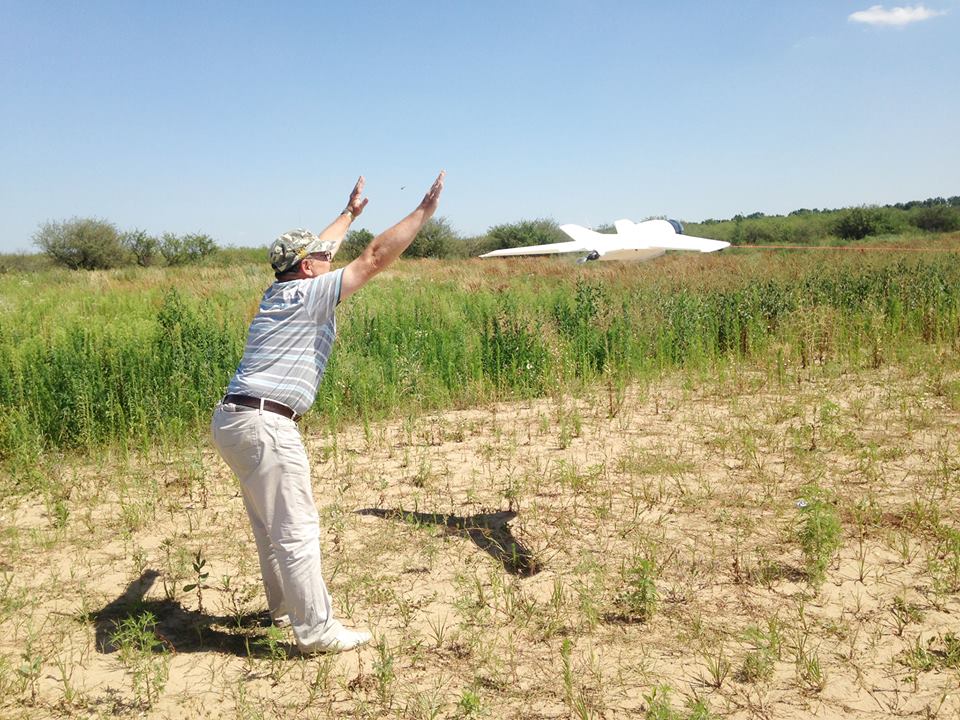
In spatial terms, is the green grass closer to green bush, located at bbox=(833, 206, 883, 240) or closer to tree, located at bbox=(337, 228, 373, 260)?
tree, located at bbox=(337, 228, 373, 260)

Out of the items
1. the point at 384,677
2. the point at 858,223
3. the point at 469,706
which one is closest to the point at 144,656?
the point at 384,677

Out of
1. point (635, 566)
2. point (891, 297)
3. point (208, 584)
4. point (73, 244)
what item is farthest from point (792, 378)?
point (73, 244)

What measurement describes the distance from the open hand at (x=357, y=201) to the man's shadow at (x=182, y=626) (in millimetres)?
2119

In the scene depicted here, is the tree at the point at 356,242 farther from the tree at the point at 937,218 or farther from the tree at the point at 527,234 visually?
the tree at the point at 937,218

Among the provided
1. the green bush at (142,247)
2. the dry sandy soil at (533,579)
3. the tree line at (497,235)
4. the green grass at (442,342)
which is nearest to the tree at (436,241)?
the tree line at (497,235)

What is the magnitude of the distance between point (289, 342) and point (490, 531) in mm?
1940

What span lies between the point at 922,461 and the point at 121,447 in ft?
20.0

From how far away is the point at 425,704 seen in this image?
2.96 m

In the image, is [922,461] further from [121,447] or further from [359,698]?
[121,447]

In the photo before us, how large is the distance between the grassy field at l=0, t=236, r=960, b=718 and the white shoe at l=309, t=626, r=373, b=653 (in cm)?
6

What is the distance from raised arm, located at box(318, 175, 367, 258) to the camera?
384cm

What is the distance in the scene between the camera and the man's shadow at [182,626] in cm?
350

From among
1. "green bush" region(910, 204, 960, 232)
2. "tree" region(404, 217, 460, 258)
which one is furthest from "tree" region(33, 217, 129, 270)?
"green bush" region(910, 204, 960, 232)

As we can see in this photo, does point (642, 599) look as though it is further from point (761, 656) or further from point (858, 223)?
point (858, 223)
